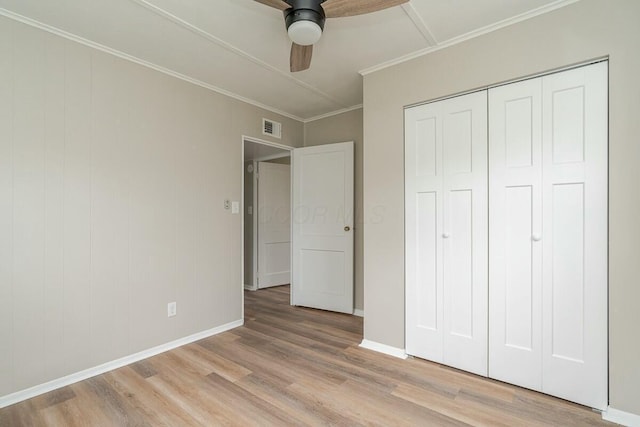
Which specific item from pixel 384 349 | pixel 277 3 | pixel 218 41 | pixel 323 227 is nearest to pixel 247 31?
pixel 218 41

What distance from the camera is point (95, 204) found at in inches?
89.3

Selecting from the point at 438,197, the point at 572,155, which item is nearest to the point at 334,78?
the point at 438,197

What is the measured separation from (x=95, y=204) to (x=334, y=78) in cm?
227

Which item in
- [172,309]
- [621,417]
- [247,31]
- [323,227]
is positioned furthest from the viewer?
[323,227]

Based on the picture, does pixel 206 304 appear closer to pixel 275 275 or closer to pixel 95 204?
pixel 95 204

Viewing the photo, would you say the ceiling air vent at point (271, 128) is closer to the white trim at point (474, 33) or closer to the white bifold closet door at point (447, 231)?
the white trim at point (474, 33)

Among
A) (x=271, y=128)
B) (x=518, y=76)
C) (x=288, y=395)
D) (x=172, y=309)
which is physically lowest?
(x=288, y=395)

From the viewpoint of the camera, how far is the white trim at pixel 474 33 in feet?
6.10

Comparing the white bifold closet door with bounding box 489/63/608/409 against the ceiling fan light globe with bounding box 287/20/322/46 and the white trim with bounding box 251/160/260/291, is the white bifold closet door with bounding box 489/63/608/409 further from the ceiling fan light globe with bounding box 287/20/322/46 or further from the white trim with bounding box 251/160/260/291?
the white trim with bounding box 251/160/260/291

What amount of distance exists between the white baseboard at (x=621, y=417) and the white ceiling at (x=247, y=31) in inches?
94.0

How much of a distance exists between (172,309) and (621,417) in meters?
3.18

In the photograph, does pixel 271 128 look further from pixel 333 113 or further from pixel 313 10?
pixel 313 10

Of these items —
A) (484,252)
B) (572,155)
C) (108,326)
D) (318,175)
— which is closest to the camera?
(572,155)

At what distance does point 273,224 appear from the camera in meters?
5.12
